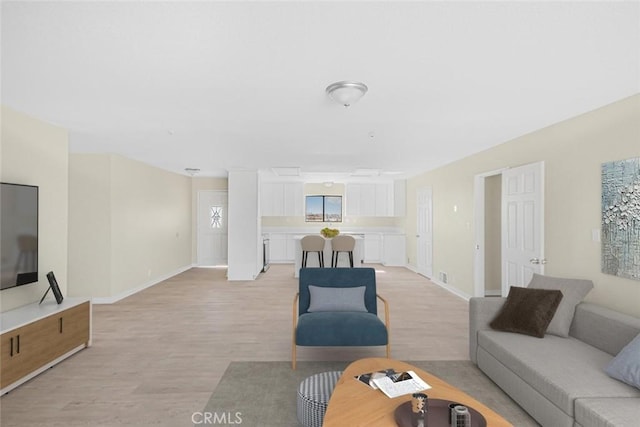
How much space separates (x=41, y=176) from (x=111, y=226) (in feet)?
7.15

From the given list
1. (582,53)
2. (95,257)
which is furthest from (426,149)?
(95,257)

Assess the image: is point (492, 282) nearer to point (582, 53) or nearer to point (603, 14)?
point (582, 53)

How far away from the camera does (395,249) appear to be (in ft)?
31.4

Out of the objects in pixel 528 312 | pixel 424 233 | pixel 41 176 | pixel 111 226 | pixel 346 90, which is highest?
pixel 346 90

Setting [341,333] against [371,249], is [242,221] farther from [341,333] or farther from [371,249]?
[341,333]

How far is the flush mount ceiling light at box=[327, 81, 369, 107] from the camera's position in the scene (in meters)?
2.62

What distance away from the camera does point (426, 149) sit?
17.4 ft

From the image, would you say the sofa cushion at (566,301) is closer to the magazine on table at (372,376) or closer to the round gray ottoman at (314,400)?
the magazine on table at (372,376)

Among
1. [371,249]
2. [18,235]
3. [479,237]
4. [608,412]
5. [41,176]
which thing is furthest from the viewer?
[371,249]

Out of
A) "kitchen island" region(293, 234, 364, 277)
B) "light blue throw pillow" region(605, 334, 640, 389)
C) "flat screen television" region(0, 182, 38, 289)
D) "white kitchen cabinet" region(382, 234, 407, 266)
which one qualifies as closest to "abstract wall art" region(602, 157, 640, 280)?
"light blue throw pillow" region(605, 334, 640, 389)

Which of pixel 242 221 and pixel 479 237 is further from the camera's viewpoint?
pixel 242 221

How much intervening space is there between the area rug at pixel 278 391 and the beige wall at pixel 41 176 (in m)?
2.20

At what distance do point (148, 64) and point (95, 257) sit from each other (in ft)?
14.7

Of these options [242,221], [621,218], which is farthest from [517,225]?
[242,221]
